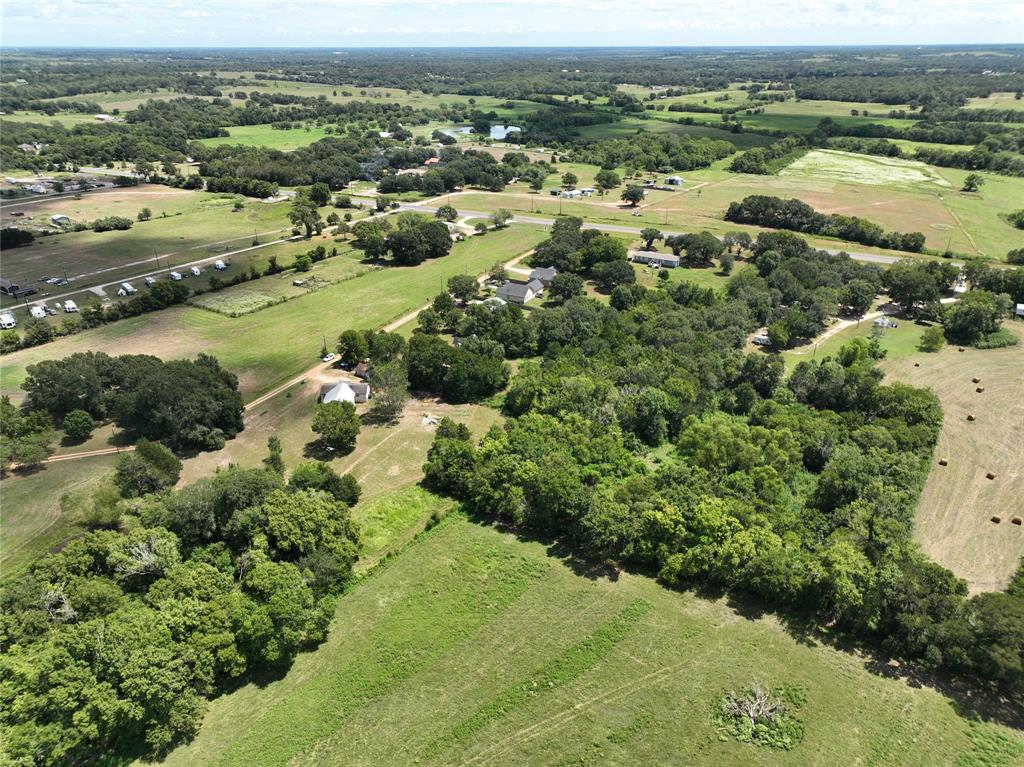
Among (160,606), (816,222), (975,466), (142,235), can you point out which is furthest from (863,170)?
(160,606)

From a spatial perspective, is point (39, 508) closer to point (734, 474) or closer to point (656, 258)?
point (734, 474)

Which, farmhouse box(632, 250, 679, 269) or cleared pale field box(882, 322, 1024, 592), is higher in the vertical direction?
farmhouse box(632, 250, 679, 269)

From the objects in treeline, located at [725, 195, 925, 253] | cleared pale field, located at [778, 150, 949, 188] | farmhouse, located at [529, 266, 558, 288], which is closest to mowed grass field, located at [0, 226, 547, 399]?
farmhouse, located at [529, 266, 558, 288]

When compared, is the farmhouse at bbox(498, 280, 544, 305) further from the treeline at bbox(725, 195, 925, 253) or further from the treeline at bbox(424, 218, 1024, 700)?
the treeline at bbox(725, 195, 925, 253)

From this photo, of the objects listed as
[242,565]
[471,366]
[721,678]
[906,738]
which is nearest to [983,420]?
[906,738]

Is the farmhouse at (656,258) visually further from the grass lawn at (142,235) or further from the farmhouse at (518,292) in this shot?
the grass lawn at (142,235)

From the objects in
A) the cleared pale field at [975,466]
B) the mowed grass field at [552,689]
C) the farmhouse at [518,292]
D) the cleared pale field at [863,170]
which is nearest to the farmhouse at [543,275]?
the farmhouse at [518,292]

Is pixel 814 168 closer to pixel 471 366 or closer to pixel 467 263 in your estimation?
pixel 467 263
